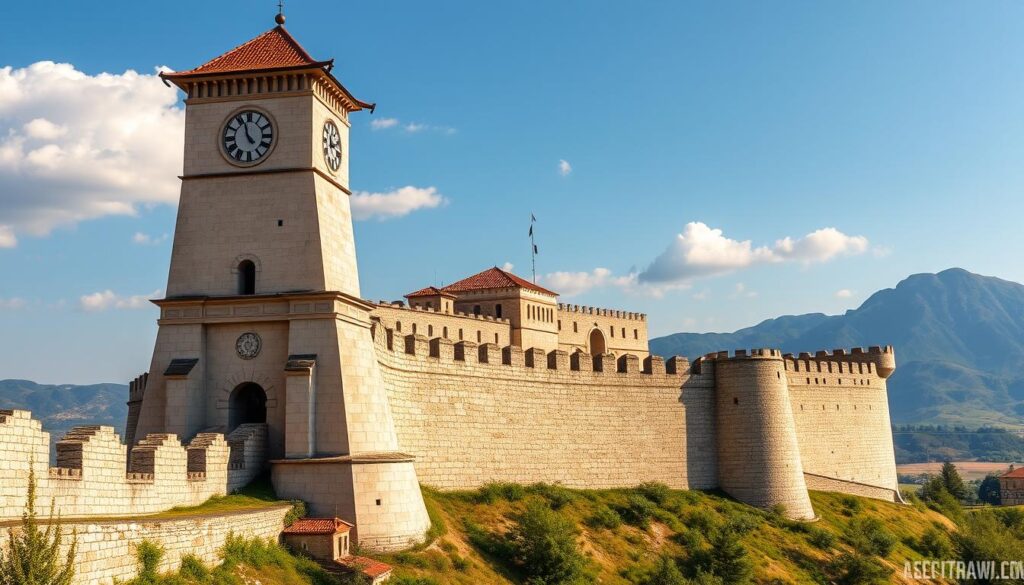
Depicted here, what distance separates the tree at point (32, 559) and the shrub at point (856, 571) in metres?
34.7

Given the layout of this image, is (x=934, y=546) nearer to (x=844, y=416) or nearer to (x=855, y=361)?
(x=844, y=416)

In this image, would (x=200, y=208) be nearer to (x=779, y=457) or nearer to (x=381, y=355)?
(x=381, y=355)

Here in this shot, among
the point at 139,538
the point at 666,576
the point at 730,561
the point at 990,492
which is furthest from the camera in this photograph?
the point at 990,492

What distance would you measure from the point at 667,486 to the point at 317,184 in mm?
23723

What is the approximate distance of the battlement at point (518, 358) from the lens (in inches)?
1382

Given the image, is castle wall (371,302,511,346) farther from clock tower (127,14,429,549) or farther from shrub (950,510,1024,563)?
shrub (950,510,1024,563)

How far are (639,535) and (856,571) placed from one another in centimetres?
1031

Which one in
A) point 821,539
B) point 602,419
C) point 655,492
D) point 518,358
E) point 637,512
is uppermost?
point 518,358

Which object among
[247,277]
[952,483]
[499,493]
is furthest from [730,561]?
[952,483]

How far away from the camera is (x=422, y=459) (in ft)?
115

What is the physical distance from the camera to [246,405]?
30.6 m

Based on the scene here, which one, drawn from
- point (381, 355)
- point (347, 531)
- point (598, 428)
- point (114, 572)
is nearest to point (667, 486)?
point (598, 428)

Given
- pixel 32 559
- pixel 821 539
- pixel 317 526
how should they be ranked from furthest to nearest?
pixel 821 539 → pixel 317 526 → pixel 32 559

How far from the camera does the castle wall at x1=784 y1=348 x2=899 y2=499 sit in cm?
5738
